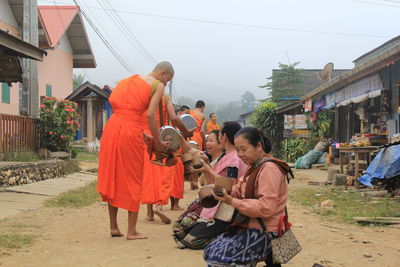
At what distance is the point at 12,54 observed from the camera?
30.0ft

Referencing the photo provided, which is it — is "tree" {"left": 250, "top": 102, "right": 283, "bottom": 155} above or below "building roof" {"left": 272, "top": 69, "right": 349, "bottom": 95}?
below

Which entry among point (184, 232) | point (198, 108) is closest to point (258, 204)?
point (184, 232)

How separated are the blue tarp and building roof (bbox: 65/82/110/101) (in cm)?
1707

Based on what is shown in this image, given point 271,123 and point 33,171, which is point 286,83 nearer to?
point 271,123

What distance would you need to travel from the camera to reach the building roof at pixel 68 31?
19.1 metres

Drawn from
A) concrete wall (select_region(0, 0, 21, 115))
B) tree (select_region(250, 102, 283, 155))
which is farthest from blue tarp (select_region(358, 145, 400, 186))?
tree (select_region(250, 102, 283, 155))

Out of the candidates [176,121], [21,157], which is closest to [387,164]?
[176,121]

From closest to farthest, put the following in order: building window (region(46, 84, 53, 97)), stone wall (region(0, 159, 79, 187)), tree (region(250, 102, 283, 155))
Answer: stone wall (region(0, 159, 79, 187)), building window (region(46, 84, 53, 97)), tree (region(250, 102, 283, 155))

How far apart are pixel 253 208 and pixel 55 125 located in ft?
32.9

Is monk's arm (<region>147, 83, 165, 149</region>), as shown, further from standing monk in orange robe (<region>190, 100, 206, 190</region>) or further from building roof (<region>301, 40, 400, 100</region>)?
building roof (<region>301, 40, 400, 100</region>)

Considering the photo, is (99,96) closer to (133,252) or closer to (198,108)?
(198,108)

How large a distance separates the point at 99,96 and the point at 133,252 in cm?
2023

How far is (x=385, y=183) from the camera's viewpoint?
856 centimetres

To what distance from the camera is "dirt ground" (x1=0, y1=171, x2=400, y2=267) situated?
13.8ft
